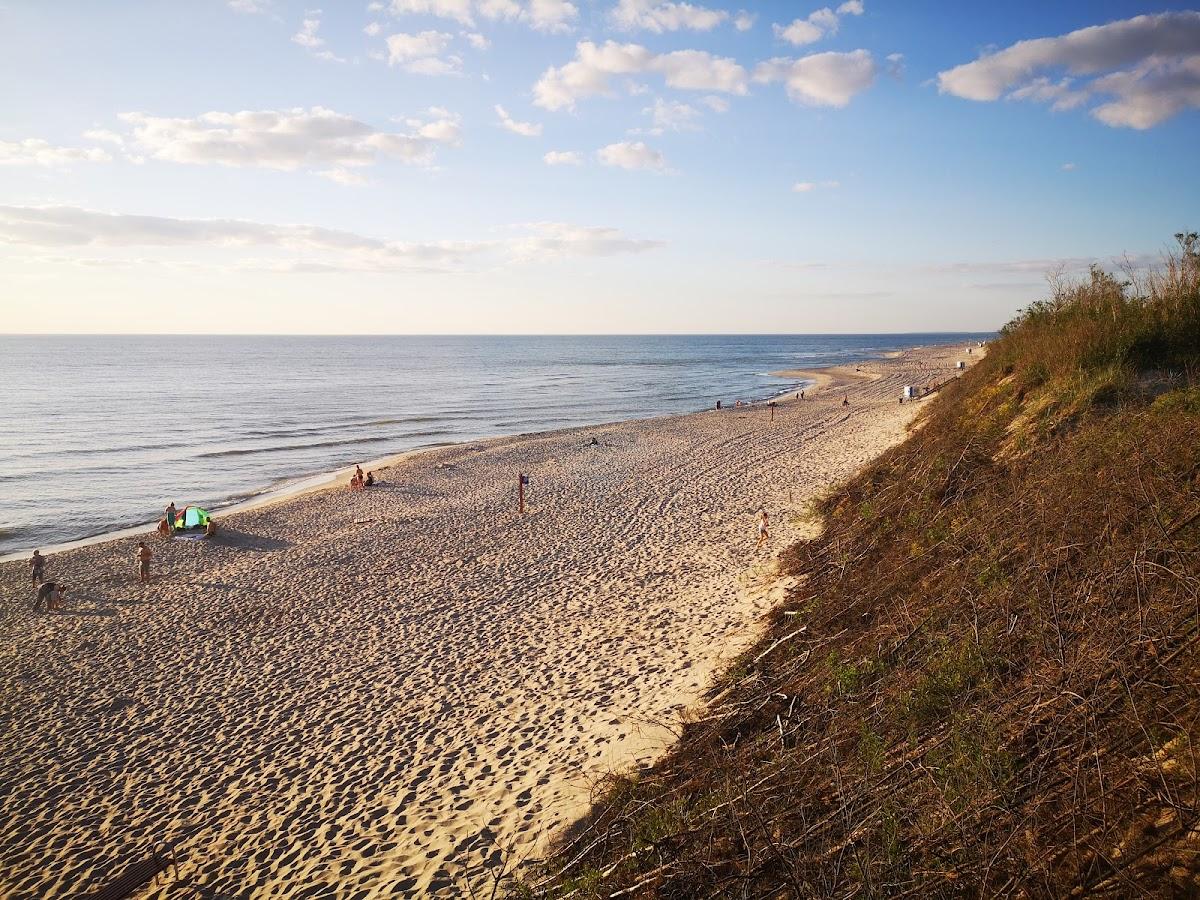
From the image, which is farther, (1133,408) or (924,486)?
(924,486)

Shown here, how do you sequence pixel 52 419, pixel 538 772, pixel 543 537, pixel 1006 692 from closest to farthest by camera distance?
1. pixel 1006 692
2. pixel 538 772
3. pixel 543 537
4. pixel 52 419

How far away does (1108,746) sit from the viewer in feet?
14.2

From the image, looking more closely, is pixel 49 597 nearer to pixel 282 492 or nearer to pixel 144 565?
pixel 144 565

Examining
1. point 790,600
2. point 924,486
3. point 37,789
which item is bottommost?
point 37,789

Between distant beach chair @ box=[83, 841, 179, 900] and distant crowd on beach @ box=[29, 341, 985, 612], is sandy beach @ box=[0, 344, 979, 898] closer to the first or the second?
distant beach chair @ box=[83, 841, 179, 900]

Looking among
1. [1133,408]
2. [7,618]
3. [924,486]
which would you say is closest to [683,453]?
[924,486]

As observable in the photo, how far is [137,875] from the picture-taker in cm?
717

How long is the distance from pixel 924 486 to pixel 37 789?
14.5m

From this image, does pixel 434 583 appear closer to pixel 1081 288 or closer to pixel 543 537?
pixel 543 537

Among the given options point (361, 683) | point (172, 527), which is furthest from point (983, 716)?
point (172, 527)

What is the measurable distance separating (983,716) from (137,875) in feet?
29.4

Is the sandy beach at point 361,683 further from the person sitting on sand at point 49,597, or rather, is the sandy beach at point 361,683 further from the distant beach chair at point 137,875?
the person sitting on sand at point 49,597

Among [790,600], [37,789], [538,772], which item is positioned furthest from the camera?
[790,600]

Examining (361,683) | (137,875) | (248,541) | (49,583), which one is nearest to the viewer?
(137,875)
